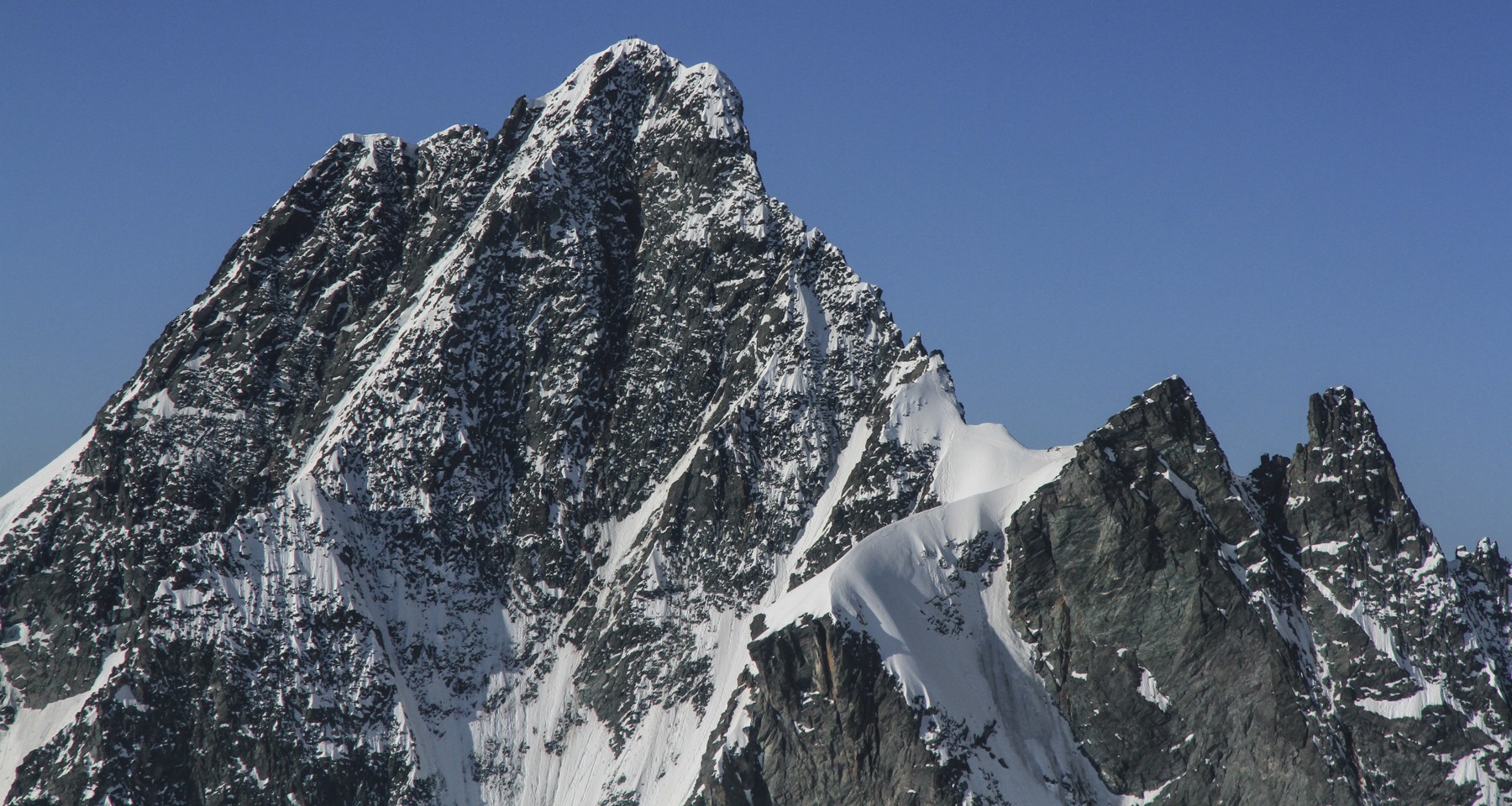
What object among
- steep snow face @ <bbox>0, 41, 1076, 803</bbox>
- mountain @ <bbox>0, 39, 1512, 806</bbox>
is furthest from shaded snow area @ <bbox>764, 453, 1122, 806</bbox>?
steep snow face @ <bbox>0, 41, 1076, 803</bbox>

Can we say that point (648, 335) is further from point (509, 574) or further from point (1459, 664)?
point (1459, 664)

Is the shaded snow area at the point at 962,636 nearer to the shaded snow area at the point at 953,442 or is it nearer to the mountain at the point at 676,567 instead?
the mountain at the point at 676,567

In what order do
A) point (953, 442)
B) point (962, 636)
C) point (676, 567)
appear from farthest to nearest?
point (953, 442), point (676, 567), point (962, 636)

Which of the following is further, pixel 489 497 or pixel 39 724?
pixel 489 497

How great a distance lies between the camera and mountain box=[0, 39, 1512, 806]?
149 metres

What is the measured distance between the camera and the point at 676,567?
17338cm

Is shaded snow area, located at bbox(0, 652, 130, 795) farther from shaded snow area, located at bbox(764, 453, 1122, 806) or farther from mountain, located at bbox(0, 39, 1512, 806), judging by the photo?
shaded snow area, located at bbox(764, 453, 1122, 806)

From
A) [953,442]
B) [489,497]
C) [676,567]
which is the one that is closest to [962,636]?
[953,442]

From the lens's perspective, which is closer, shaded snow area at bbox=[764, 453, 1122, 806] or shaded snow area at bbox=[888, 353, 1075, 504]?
shaded snow area at bbox=[764, 453, 1122, 806]

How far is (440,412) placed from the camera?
18250 cm

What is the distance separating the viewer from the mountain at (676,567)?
149 meters

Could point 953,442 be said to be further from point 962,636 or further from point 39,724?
point 39,724

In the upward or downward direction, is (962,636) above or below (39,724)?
below

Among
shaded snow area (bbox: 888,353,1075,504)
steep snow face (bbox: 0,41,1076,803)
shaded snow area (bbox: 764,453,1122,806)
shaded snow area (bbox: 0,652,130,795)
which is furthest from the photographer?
shaded snow area (bbox: 888,353,1075,504)
